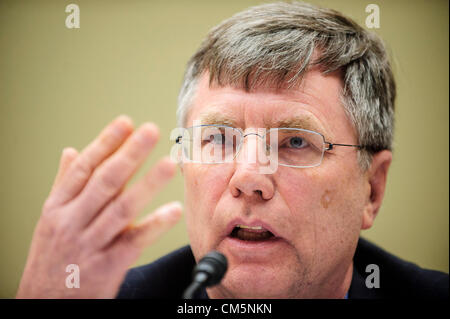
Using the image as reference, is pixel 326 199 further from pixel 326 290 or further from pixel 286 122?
pixel 326 290

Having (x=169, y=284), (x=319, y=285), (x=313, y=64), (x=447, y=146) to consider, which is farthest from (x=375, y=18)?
(x=169, y=284)

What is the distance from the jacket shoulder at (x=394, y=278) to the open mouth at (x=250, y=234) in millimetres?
635

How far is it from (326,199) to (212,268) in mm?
565

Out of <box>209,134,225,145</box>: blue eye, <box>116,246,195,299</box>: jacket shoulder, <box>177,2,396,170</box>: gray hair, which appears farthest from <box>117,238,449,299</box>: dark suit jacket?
<box>209,134,225,145</box>: blue eye

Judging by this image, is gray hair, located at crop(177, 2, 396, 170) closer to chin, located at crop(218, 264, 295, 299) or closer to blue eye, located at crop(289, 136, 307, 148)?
blue eye, located at crop(289, 136, 307, 148)

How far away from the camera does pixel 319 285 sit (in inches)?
52.8

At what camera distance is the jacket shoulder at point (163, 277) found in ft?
5.42

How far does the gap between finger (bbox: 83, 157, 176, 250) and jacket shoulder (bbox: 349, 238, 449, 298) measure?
3.81 feet

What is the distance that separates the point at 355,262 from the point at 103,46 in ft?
5.22

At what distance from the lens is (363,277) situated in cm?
168

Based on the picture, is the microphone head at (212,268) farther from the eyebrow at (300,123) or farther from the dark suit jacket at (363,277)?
the dark suit jacket at (363,277)

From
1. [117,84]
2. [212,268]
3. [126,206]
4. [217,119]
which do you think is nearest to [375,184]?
[217,119]

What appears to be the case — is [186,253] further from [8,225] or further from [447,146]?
[447,146]

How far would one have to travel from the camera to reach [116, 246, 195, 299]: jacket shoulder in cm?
165
